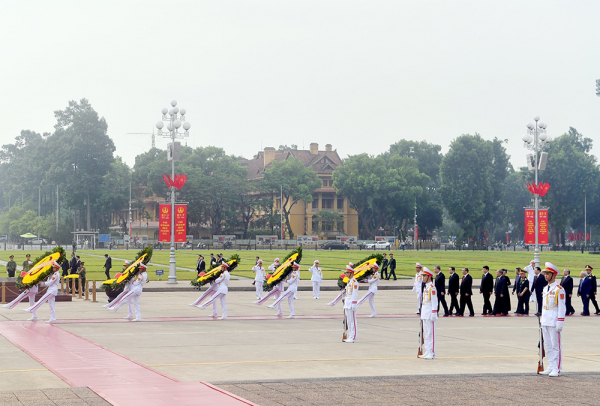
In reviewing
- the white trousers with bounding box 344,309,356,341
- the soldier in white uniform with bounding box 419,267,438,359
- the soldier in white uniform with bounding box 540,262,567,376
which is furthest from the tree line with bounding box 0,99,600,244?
the soldier in white uniform with bounding box 540,262,567,376

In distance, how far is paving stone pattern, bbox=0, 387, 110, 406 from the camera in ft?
31.1

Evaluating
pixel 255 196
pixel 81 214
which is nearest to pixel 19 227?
pixel 81 214

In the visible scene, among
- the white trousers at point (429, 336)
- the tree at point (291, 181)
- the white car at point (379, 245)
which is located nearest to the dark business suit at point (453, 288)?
the white trousers at point (429, 336)

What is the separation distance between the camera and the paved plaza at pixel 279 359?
10.6 meters

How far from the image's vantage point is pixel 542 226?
38.9 metres

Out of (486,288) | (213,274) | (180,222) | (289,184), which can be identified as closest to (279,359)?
(213,274)

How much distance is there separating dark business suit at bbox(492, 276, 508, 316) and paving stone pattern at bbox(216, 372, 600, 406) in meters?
11.8

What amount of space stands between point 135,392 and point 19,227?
12187 cm

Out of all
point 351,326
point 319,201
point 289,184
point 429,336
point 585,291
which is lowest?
point 351,326

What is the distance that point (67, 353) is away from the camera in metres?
14.3

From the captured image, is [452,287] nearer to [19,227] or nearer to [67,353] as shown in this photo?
[67,353]

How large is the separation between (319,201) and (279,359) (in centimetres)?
10403

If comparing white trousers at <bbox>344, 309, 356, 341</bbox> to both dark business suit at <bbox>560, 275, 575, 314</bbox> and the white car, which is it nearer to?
dark business suit at <bbox>560, 275, 575, 314</bbox>

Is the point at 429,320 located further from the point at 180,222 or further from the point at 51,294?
the point at 180,222
